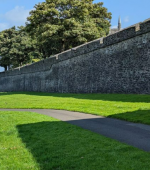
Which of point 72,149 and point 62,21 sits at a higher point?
point 62,21

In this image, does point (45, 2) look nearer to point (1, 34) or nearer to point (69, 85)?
point (69, 85)

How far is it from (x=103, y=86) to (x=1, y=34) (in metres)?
42.8

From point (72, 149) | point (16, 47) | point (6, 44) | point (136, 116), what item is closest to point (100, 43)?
point (136, 116)

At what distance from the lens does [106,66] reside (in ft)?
64.4

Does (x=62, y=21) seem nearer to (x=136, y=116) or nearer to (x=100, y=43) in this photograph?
(x=100, y=43)

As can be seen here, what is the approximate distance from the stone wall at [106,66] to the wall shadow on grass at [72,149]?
9257 mm

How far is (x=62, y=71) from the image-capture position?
2778cm

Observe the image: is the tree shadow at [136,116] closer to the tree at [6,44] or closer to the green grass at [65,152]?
the green grass at [65,152]

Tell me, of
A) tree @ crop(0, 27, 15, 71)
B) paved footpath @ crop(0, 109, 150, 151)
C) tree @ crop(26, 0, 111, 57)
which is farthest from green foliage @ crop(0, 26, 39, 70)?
paved footpath @ crop(0, 109, 150, 151)

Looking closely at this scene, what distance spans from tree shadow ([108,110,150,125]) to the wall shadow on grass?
2.27 m

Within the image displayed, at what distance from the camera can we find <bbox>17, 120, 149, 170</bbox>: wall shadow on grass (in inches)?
178

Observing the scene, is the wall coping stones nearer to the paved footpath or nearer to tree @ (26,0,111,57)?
tree @ (26,0,111,57)

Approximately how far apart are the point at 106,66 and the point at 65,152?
1486 cm

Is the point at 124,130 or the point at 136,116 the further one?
the point at 136,116
